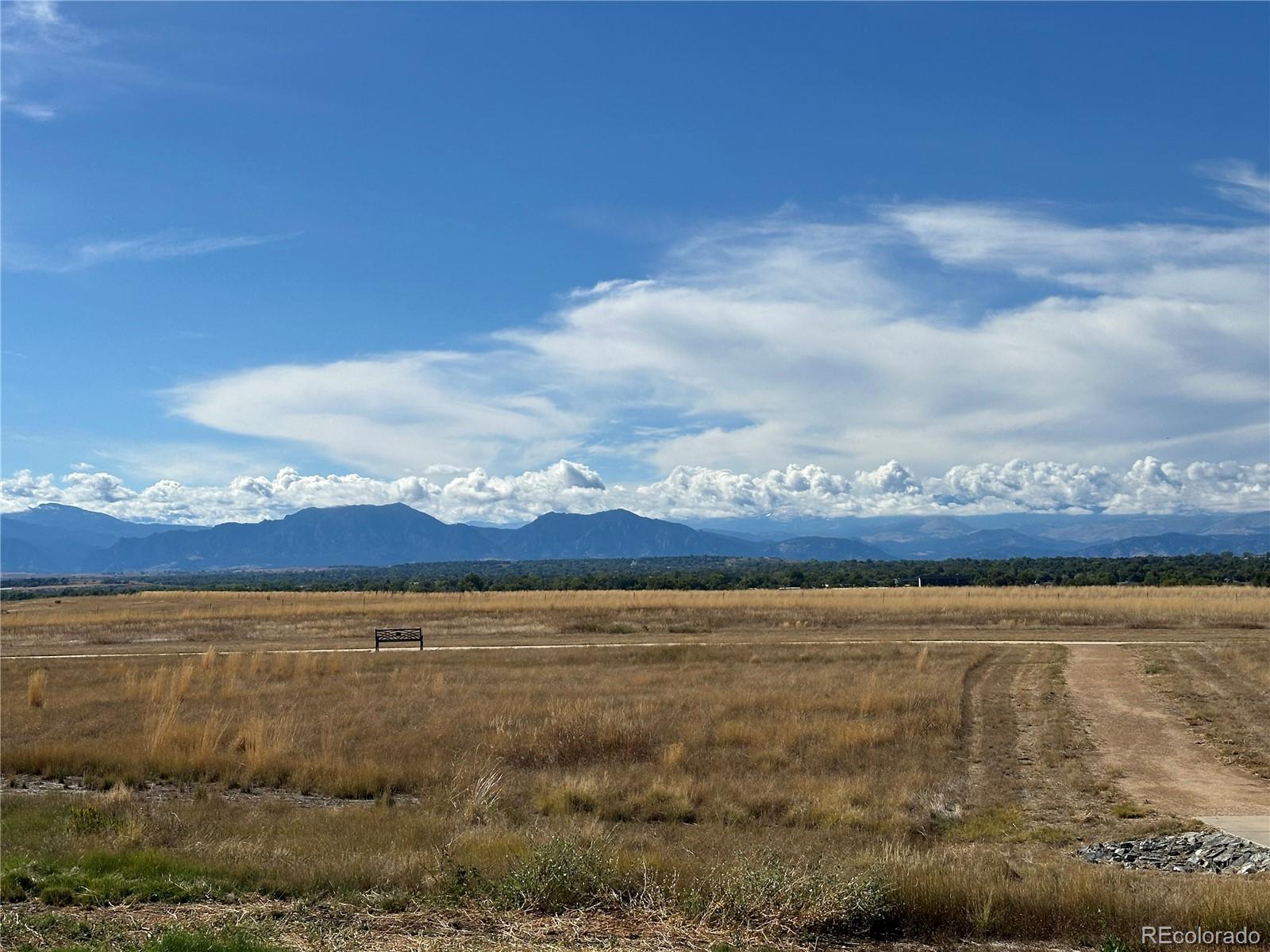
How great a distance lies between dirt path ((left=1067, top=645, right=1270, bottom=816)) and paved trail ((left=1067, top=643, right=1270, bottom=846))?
0.04 ft

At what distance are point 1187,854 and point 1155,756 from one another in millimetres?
7799

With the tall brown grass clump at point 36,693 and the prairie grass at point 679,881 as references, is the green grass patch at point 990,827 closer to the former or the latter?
the prairie grass at point 679,881

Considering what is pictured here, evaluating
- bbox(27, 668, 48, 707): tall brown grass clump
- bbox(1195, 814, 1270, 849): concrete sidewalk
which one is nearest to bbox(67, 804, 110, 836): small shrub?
bbox(27, 668, 48, 707): tall brown grass clump

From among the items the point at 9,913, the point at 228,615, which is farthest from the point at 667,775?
the point at 228,615

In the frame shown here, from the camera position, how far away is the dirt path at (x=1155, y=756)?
50.8ft

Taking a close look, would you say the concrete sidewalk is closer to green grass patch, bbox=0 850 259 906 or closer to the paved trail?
the paved trail

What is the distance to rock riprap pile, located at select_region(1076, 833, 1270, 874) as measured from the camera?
1137 cm

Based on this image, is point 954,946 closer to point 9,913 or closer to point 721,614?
point 9,913

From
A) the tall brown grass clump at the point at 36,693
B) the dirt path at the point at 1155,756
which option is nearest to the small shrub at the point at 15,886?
the dirt path at the point at 1155,756

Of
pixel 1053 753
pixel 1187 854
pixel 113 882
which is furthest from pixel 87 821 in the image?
pixel 1053 753

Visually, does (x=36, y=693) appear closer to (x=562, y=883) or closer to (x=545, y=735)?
(x=545, y=735)

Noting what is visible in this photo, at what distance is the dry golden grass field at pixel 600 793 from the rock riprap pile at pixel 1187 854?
539 mm

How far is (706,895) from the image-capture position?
9180 mm

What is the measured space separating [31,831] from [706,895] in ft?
32.9
